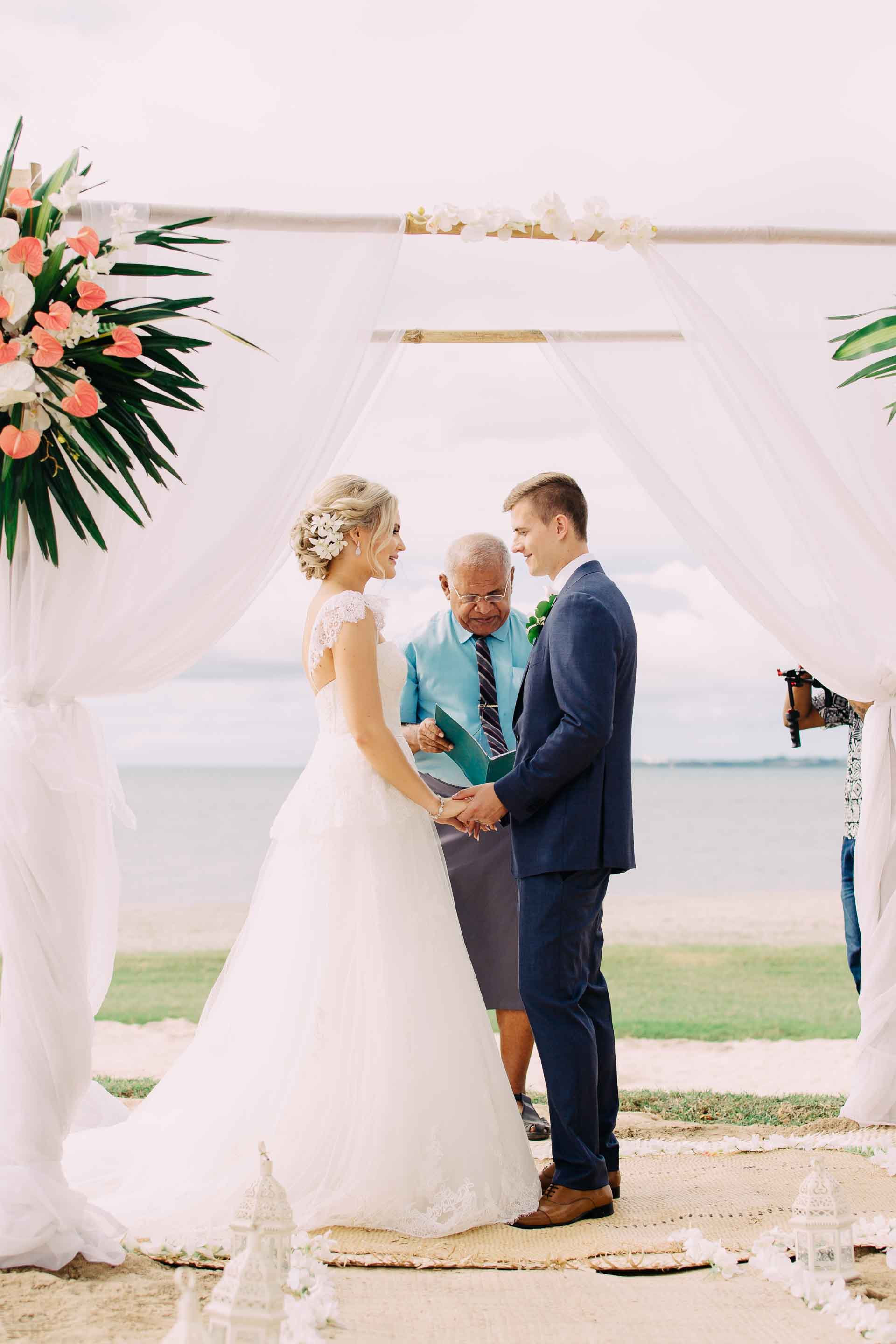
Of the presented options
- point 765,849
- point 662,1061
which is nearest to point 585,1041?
point 662,1061

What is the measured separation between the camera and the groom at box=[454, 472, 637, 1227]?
319 centimetres

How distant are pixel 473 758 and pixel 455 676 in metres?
0.85

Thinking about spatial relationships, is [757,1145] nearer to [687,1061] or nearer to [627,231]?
[627,231]

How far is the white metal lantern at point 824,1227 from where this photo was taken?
103 inches

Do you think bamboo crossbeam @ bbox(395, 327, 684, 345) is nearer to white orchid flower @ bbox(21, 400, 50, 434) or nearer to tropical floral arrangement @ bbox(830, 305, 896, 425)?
tropical floral arrangement @ bbox(830, 305, 896, 425)

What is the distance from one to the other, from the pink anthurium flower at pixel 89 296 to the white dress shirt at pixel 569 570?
4.59ft

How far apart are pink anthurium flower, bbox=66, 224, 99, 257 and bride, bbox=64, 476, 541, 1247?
962mm

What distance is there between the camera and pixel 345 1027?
321 centimetres

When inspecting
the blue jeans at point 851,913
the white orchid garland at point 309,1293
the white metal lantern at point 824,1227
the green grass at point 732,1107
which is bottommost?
the green grass at point 732,1107

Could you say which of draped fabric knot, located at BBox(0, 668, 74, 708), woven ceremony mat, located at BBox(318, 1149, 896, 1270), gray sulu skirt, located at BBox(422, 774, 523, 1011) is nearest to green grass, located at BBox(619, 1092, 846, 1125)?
woven ceremony mat, located at BBox(318, 1149, 896, 1270)

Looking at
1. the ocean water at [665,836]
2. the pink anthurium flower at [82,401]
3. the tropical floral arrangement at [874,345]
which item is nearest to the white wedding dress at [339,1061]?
the pink anthurium flower at [82,401]

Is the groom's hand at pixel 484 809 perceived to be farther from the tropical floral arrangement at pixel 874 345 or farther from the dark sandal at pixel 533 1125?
the tropical floral arrangement at pixel 874 345

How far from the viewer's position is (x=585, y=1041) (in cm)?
321

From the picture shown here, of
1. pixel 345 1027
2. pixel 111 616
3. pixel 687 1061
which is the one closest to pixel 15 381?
pixel 111 616
